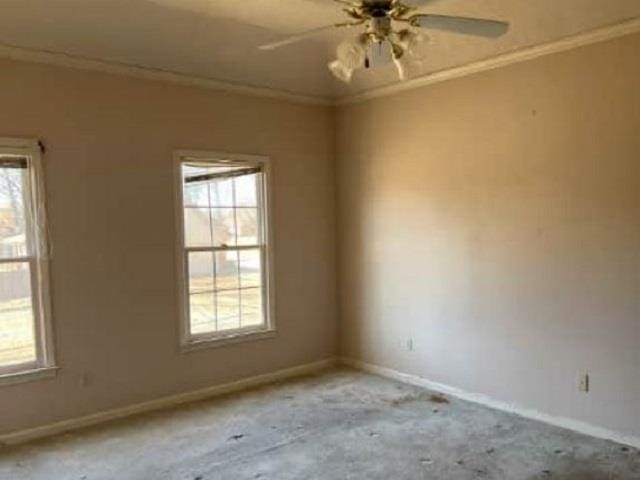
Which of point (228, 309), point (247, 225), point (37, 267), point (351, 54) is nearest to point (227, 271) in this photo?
point (228, 309)

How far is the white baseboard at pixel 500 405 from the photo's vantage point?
383 cm

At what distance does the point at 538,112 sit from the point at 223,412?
330 centimetres

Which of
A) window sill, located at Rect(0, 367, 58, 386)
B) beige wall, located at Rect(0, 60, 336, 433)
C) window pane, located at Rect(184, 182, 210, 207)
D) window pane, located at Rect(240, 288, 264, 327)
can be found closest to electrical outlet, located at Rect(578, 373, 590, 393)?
beige wall, located at Rect(0, 60, 336, 433)

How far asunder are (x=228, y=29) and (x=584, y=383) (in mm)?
3545

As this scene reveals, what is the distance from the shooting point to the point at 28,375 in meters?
4.05

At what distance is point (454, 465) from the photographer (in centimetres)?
346

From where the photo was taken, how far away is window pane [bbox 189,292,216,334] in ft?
16.4

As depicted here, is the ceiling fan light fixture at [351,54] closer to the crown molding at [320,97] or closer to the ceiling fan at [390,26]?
the ceiling fan at [390,26]

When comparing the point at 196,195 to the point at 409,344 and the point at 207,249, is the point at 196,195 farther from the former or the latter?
the point at 409,344

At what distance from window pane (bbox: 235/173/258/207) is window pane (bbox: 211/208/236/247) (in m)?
0.14

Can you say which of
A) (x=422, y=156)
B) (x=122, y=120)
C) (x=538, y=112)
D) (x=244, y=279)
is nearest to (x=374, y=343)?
(x=244, y=279)

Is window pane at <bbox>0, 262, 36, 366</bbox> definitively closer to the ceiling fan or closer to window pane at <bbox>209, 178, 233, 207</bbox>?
window pane at <bbox>209, 178, 233, 207</bbox>

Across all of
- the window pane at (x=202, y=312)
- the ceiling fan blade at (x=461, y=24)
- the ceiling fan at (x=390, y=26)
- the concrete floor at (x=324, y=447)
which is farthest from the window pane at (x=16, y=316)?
the ceiling fan blade at (x=461, y=24)

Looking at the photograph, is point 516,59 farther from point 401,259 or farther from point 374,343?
point 374,343
